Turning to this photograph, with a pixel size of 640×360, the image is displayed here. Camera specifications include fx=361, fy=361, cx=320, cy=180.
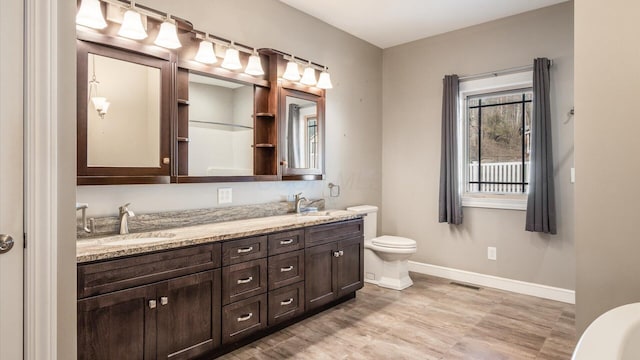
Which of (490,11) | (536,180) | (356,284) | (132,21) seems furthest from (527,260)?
(132,21)

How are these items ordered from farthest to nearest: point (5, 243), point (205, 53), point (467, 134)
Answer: point (467, 134), point (205, 53), point (5, 243)

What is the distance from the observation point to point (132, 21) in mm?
2133

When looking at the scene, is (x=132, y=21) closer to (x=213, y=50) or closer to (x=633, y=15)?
(x=213, y=50)

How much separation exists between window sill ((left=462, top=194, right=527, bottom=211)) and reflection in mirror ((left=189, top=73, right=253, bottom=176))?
8.14ft

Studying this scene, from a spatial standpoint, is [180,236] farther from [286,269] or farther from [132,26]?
[132,26]

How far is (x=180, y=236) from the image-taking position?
2.16 meters

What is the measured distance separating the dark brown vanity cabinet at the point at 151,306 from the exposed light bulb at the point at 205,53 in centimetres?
133

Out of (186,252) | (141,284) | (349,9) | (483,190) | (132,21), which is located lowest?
(141,284)

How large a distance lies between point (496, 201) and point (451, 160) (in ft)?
2.06

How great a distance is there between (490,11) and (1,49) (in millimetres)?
3826

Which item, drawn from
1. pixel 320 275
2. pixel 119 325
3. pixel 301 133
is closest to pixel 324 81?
pixel 301 133

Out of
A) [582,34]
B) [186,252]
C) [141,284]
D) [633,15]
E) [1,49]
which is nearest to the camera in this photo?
[1,49]

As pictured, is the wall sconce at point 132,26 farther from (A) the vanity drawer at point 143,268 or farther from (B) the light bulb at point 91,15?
(A) the vanity drawer at point 143,268

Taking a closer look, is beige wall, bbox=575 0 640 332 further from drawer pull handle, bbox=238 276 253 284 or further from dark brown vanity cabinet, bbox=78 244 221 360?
dark brown vanity cabinet, bbox=78 244 221 360
